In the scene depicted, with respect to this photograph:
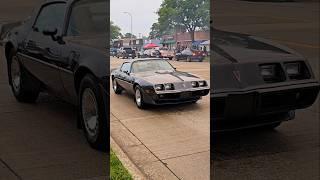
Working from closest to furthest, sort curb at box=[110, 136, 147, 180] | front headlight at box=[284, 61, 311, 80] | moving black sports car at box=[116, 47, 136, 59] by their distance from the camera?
front headlight at box=[284, 61, 311, 80], moving black sports car at box=[116, 47, 136, 59], curb at box=[110, 136, 147, 180]

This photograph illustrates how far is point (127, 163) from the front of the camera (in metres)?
2.80

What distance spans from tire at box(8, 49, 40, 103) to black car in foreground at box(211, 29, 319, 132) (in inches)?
37.1

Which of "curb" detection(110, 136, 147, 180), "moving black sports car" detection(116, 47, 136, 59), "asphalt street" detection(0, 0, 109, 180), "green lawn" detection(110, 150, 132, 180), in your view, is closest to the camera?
"asphalt street" detection(0, 0, 109, 180)

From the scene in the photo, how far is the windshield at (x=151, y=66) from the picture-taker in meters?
2.08

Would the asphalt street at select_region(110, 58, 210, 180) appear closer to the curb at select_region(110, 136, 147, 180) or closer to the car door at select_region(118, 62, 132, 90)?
the car door at select_region(118, 62, 132, 90)

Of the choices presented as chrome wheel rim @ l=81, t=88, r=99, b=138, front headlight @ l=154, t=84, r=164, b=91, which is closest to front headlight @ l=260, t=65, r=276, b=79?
front headlight @ l=154, t=84, r=164, b=91

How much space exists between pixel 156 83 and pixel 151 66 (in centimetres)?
10

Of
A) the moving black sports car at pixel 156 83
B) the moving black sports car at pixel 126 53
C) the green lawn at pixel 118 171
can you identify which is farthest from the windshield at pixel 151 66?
the green lawn at pixel 118 171

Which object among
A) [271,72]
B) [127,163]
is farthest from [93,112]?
[271,72]

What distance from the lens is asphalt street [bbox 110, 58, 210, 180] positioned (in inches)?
82.4

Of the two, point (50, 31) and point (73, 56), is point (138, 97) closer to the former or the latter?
point (73, 56)

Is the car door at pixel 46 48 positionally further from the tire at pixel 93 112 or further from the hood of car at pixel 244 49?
the hood of car at pixel 244 49

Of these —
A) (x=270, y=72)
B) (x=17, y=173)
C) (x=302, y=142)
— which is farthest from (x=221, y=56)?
(x=17, y=173)

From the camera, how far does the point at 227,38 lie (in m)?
1.85
